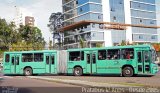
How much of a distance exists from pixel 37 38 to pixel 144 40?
3282cm

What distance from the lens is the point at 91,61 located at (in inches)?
1077

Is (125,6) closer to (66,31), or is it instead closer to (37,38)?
(66,31)

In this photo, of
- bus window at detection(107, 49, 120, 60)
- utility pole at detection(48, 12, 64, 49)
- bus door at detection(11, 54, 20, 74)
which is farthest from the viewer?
utility pole at detection(48, 12, 64, 49)

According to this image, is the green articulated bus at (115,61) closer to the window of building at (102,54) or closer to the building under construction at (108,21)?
the window of building at (102,54)

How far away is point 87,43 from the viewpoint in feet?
281

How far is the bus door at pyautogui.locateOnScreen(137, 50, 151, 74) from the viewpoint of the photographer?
24094 millimetres

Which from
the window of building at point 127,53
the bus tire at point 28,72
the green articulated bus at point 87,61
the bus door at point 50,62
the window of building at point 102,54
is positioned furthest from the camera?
the bus tire at point 28,72

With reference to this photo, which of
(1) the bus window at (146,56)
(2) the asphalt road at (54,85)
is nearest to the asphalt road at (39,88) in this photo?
(2) the asphalt road at (54,85)

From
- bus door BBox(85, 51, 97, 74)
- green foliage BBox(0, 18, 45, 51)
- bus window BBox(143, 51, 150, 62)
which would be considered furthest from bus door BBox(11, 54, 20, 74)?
green foliage BBox(0, 18, 45, 51)

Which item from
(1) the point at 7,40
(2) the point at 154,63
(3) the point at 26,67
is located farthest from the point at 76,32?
(2) the point at 154,63

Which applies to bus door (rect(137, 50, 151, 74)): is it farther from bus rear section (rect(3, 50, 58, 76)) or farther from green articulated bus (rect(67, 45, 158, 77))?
bus rear section (rect(3, 50, 58, 76))

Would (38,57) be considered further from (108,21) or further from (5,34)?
(108,21)

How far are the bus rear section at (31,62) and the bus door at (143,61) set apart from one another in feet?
27.8

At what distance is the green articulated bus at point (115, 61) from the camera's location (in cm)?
2434
